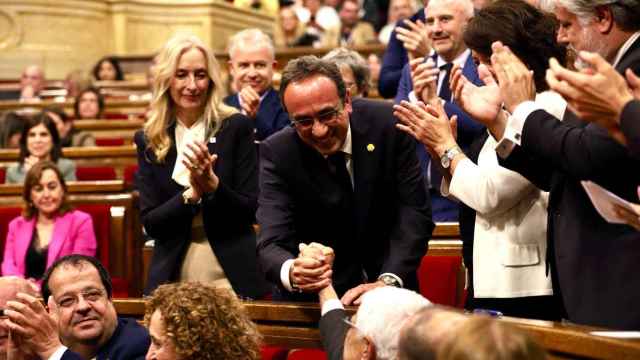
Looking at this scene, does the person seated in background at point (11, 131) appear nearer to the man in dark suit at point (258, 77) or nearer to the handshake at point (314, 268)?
the man in dark suit at point (258, 77)

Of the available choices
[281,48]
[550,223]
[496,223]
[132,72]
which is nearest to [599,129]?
[550,223]

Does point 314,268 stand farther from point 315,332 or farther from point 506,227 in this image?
point 506,227

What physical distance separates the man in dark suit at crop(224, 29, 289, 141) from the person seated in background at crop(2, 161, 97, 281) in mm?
917

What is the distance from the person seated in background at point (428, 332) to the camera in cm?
169

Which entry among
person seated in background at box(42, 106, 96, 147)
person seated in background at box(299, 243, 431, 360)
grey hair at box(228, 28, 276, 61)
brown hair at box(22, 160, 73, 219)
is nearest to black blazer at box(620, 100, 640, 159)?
person seated in background at box(299, 243, 431, 360)

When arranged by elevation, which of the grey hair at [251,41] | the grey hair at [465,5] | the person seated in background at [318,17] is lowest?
the grey hair at [251,41]

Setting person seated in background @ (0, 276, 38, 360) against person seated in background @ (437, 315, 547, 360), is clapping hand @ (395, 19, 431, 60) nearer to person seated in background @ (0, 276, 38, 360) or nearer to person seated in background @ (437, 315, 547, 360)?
person seated in background @ (0, 276, 38, 360)

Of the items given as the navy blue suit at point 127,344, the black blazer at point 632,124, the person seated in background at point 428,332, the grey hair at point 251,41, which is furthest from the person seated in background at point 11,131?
the person seated in background at point 428,332

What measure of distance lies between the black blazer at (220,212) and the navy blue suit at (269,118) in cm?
88

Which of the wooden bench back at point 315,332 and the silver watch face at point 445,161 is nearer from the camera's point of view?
the wooden bench back at point 315,332

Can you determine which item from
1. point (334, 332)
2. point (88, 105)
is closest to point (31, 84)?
point (88, 105)

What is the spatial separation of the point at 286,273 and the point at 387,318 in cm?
90

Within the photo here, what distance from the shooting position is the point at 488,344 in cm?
162

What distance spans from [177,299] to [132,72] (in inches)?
409
